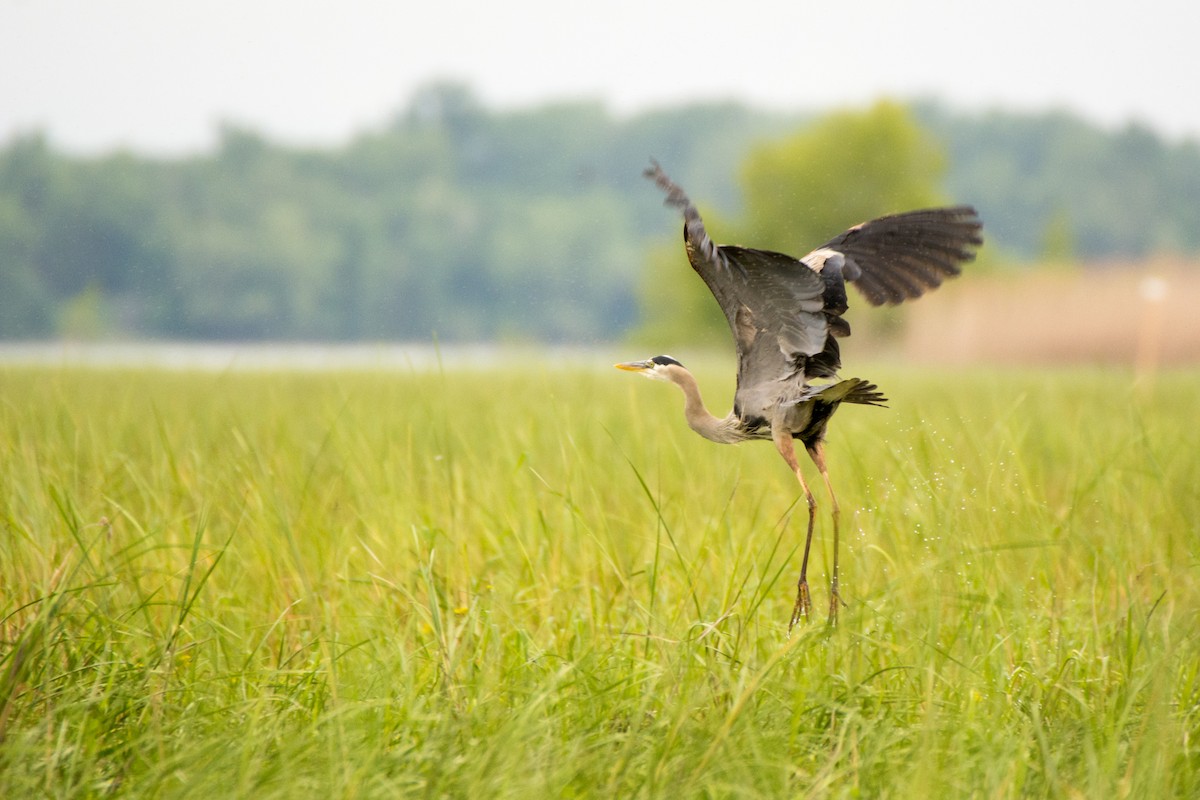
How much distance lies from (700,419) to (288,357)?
11491 millimetres

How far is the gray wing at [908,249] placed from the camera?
3.21m

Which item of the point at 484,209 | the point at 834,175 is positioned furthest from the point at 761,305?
the point at 484,209

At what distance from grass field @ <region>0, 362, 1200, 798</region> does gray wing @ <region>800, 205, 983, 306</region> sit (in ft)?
1.96

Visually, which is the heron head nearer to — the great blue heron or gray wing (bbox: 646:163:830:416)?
the great blue heron

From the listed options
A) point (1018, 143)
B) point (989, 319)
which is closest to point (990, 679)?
point (989, 319)

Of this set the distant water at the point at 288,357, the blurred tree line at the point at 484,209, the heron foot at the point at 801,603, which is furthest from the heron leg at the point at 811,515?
the blurred tree line at the point at 484,209

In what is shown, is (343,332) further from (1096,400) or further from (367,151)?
(1096,400)

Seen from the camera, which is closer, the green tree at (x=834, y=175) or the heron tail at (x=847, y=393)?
the heron tail at (x=847, y=393)

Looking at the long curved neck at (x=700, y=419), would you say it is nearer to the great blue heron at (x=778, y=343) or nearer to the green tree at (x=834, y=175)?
the great blue heron at (x=778, y=343)

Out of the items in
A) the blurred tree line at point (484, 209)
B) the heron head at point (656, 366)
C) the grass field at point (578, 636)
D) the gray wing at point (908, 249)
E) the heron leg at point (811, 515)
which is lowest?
the grass field at point (578, 636)

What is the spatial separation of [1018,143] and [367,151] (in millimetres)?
40584

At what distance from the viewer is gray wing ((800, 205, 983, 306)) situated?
3215 mm

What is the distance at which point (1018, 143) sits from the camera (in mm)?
69375

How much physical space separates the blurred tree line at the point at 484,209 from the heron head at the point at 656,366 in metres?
2.50
